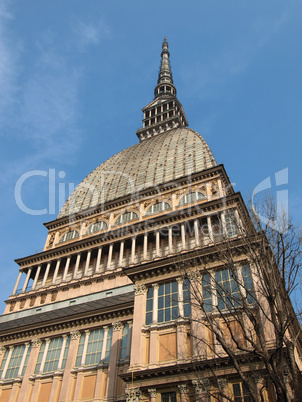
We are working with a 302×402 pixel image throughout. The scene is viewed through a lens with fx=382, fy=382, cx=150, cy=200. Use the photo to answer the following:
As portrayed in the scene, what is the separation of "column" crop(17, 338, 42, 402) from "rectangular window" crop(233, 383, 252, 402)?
20112mm

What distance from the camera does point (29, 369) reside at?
34.1 metres

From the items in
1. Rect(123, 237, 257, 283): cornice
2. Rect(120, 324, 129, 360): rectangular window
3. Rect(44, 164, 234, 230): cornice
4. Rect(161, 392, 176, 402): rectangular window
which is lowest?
Rect(161, 392, 176, 402): rectangular window

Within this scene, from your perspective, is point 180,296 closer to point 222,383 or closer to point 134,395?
point 222,383

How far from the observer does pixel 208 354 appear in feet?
74.0

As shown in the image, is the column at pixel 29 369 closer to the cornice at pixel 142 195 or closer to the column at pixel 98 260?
the column at pixel 98 260

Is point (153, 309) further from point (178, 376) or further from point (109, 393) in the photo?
point (109, 393)

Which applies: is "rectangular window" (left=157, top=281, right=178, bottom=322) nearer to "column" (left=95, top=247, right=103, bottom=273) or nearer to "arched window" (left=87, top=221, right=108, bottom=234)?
"column" (left=95, top=247, right=103, bottom=273)

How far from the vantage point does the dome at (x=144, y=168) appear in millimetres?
63969

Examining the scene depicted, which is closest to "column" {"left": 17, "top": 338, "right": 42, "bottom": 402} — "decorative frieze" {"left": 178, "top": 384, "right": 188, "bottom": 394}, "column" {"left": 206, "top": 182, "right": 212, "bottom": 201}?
"decorative frieze" {"left": 178, "top": 384, "right": 188, "bottom": 394}

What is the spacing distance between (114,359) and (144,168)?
44.9 meters

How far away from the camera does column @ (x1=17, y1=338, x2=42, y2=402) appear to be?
107ft

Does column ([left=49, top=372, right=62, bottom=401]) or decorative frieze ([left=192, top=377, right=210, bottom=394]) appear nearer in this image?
decorative frieze ([left=192, top=377, right=210, bottom=394])

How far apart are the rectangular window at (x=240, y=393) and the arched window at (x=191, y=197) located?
33.4 metres

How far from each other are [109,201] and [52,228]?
36.4ft
